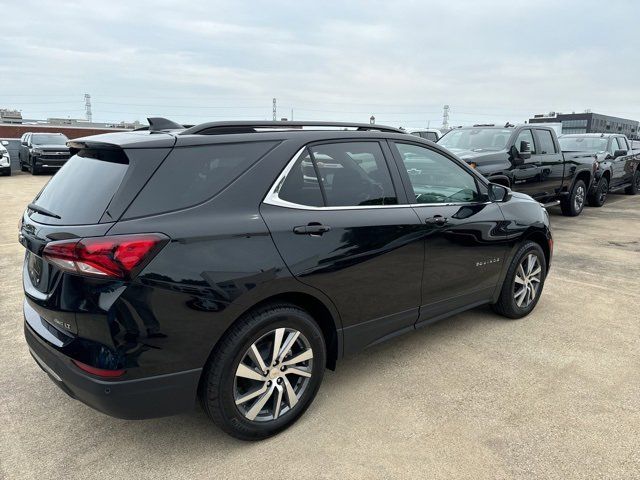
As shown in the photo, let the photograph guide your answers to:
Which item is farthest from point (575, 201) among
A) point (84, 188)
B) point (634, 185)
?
point (84, 188)

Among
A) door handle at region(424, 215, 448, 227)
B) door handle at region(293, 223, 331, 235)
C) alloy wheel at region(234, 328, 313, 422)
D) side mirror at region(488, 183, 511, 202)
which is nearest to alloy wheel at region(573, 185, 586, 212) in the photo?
side mirror at region(488, 183, 511, 202)

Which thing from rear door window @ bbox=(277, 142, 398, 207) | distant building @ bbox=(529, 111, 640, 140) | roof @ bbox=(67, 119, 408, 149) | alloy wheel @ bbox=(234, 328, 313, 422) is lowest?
alloy wheel @ bbox=(234, 328, 313, 422)

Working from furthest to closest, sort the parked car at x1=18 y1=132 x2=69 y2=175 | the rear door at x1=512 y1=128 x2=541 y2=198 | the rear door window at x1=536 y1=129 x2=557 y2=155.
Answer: the parked car at x1=18 y1=132 x2=69 y2=175
the rear door window at x1=536 y1=129 x2=557 y2=155
the rear door at x1=512 y1=128 x2=541 y2=198

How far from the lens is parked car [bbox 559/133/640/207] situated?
38.6ft

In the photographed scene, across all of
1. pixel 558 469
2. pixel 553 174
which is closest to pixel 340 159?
pixel 558 469

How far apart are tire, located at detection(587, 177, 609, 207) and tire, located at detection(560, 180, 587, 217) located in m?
1.56

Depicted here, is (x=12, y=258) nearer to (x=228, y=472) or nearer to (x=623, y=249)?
(x=228, y=472)

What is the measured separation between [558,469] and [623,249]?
6000mm

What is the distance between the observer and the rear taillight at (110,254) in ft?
6.84

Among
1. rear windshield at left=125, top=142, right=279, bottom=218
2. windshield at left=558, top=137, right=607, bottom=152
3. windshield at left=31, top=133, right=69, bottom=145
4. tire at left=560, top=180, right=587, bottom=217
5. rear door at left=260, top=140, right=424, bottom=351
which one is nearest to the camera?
rear windshield at left=125, top=142, right=279, bottom=218

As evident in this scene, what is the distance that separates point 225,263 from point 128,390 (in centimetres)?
72

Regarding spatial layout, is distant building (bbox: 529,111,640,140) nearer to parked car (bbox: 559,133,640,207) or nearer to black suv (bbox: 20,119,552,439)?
parked car (bbox: 559,133,640,207)

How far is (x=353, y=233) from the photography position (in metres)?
2.82

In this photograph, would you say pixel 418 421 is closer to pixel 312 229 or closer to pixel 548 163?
pixel 312 229
